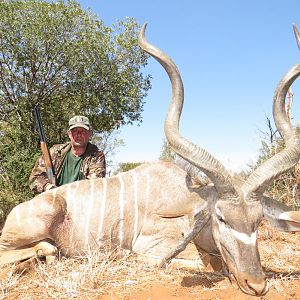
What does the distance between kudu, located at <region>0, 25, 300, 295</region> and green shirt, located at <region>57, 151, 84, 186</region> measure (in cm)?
77

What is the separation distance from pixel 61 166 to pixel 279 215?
2.55 meters

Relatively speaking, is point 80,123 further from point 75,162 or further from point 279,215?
point 279,215

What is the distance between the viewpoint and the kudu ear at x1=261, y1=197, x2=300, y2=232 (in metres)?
2.64

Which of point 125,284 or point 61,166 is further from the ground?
point 61,166

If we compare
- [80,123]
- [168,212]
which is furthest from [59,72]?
[168,212]

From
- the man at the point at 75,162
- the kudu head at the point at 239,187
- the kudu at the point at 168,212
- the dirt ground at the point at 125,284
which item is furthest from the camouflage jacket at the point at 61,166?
the kudu head at the point at 239,187

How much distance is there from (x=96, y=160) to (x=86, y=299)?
222 centimetres

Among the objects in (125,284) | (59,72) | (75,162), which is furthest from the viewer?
(59,72)

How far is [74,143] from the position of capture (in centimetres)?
446

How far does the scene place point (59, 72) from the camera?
35.4ft

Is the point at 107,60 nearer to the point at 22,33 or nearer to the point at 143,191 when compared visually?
the point at 22,33

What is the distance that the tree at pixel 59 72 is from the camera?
996cm

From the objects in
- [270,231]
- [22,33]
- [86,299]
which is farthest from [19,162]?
[86,299]

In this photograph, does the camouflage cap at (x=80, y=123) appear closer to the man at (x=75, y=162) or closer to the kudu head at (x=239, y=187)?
the man at (x=75, y=162)
